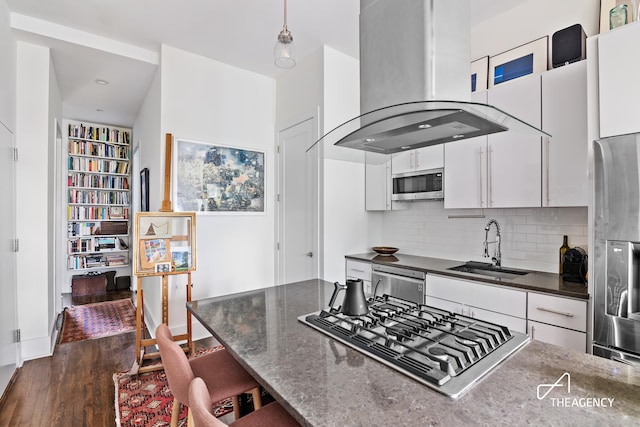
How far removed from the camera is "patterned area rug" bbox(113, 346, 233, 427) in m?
2.10

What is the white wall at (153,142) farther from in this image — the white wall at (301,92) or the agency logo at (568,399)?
the agency logo at (568,399)

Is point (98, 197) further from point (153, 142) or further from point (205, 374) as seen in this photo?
point (205, 374)

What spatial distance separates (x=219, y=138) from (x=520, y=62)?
2.96 metres

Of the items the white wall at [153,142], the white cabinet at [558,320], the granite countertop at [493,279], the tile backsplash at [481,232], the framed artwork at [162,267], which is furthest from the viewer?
the white wall at [153,142]

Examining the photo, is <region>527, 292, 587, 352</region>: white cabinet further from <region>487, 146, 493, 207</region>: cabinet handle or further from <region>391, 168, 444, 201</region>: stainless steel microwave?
<region>391, 168, 444, 201</region>: stainless steel microwave

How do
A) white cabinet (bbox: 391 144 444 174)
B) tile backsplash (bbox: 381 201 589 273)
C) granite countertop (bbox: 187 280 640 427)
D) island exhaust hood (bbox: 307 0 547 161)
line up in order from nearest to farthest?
granite countertop (bbox: 187 280 640 427)
island exhaust hood (bbox: 307 0 547 161)
tile backsplash (bbox: 381 201 589 273)
white cabinet (bbox: 391 144 444 174)

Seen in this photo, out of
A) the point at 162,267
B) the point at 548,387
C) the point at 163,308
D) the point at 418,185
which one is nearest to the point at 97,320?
the point at 163,308

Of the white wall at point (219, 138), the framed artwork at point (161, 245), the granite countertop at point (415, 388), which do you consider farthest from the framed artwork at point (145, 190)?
the granite countertop at point (415, 388)

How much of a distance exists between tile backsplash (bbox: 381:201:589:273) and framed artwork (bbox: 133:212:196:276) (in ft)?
7.24

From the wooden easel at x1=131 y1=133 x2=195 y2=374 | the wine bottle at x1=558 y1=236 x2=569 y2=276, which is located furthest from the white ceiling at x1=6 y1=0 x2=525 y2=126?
the wine bottle at x1=558 y1=236 x2=569 y2=276

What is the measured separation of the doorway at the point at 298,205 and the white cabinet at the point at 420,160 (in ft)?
2.80

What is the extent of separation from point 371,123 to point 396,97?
6.3 inches

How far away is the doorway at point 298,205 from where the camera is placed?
3420 millimetres

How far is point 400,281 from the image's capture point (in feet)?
9.87
